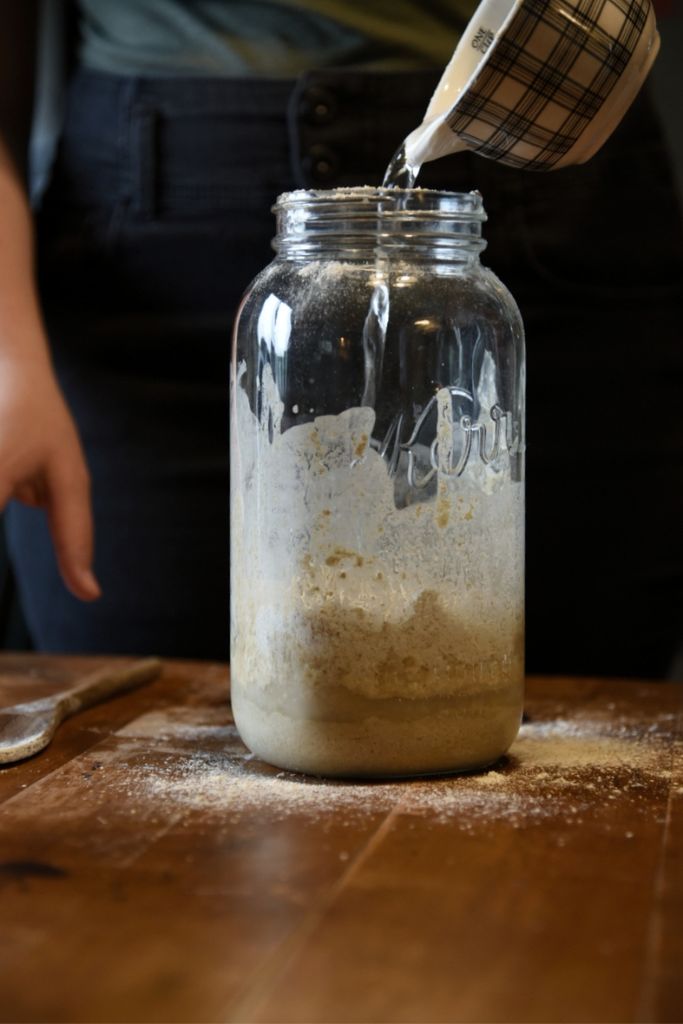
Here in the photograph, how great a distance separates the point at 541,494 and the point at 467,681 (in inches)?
20.2

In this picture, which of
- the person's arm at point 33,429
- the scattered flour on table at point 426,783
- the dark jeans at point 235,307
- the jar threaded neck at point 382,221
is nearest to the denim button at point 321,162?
the dark jeans at point 235,307

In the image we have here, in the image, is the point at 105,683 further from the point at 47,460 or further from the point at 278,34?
the point at 278,34

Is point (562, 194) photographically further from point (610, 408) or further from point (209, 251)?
point (209, 251)

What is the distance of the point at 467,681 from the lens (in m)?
0.79

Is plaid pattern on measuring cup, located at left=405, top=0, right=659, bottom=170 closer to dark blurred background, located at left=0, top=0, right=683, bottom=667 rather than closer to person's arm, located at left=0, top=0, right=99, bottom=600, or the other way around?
person's arm, located at left=0, top=0, right=99, bottom=600

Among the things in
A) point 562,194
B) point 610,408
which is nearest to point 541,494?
point 610,408

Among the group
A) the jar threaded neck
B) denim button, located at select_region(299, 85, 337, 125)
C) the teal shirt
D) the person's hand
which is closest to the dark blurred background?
the teal shirt

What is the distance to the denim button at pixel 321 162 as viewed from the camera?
1154 millimetres

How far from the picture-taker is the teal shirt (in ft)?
3.79

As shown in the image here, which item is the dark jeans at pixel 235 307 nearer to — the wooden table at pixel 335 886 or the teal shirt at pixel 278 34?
the teal shirt at pixel 278 34

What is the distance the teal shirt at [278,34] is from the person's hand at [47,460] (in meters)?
0.35

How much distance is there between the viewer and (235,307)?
1269mm

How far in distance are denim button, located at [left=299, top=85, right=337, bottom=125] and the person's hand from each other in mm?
324

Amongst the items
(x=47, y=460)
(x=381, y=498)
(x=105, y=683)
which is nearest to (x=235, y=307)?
(x=47, y=460)
